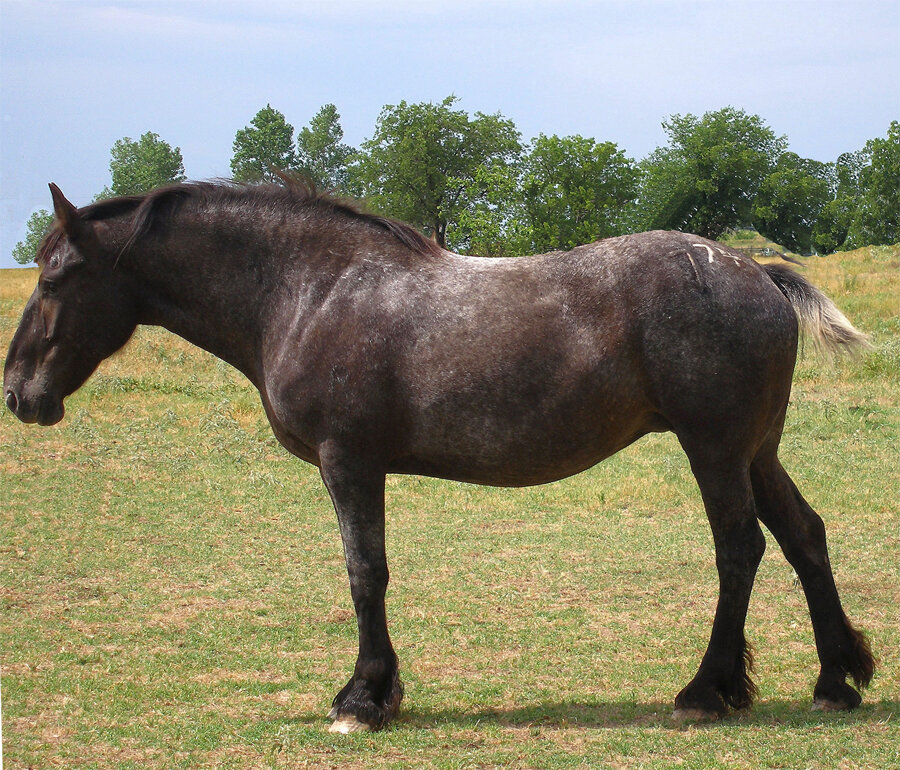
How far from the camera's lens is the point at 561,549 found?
25.4ft

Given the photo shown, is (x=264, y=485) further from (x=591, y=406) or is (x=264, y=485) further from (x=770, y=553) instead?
(x=591, y=406)

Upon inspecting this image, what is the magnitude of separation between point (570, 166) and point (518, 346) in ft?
82.5

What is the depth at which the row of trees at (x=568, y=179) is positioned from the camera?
28375 mm

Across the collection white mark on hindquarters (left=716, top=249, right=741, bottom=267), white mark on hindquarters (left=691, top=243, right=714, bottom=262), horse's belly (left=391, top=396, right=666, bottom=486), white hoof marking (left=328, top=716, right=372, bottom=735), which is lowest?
white hoof marking (left=328, top=716, right=372, bottom=735)

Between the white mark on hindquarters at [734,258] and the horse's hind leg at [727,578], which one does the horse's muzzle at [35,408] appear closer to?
the horse's hind leg at [727,578]

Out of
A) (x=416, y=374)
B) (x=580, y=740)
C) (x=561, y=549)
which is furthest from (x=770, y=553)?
(x=416, y=374)

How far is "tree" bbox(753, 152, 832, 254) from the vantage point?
6400 cm

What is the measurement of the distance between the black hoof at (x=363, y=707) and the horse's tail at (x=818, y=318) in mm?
2610

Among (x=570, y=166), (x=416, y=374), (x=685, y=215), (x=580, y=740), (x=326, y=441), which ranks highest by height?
(x=685, y=215)

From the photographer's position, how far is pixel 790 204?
6506cm

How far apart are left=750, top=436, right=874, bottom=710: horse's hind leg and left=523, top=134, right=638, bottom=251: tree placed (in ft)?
73.7

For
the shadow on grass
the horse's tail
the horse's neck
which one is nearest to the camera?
the shadow on grass

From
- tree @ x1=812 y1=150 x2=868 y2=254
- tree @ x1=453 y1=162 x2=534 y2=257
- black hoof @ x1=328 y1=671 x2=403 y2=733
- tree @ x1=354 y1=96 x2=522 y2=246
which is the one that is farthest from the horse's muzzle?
tree @ x1=812 y1=150 x2=868 y2=254

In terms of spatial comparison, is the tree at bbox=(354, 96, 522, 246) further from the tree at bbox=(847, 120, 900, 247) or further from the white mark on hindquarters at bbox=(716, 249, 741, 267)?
the white mark on hindquarters at bbox=(716, 249, 741, 267)
